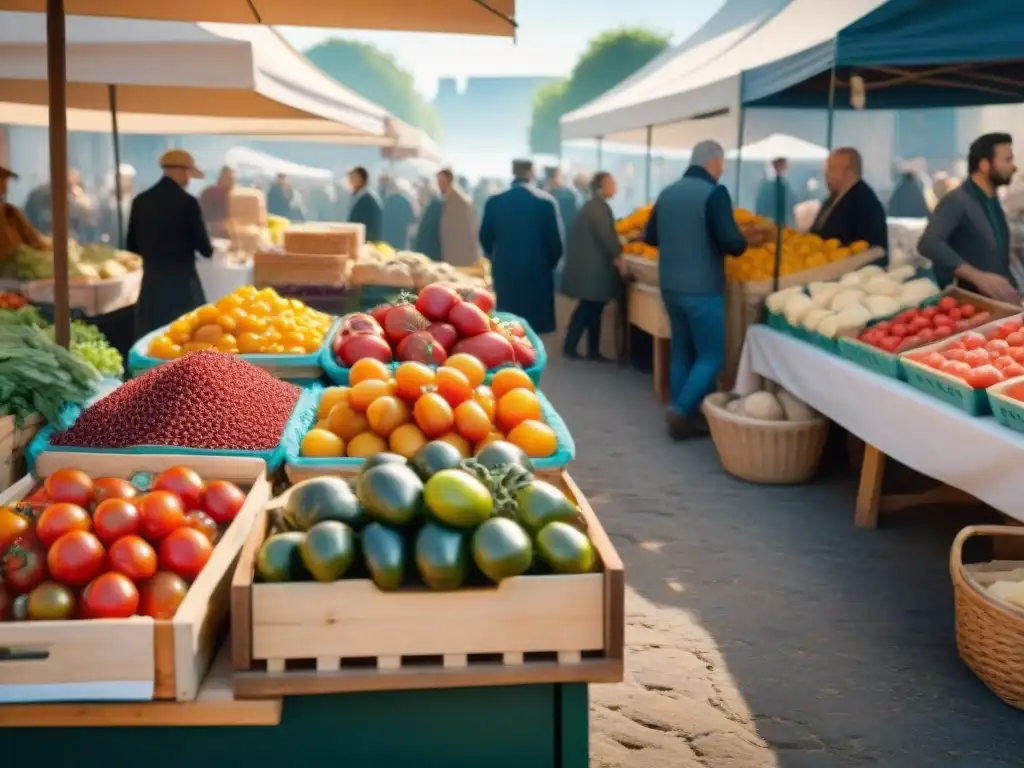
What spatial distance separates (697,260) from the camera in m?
7.12

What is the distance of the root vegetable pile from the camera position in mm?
3070

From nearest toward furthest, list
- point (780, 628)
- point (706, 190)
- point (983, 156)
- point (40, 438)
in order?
point (40, 438) < point (780, 628) < point (983, 156) < point (706, 190)

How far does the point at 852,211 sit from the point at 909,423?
3.22m

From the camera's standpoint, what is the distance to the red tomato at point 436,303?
441 cm

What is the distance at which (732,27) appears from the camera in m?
11.5

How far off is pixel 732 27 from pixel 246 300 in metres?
8.02

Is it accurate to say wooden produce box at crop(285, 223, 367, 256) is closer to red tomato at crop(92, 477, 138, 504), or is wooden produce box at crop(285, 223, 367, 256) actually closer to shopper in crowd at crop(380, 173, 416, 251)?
red tomato at crop(92, 477, 138, 504)

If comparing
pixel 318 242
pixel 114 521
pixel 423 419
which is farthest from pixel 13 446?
pixel 318 242

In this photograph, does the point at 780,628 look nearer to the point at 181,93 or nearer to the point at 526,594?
the point at 526,594

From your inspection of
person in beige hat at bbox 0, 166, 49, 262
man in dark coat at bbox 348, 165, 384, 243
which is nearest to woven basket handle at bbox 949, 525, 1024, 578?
person in beige hat at bbox 0, 166, 49, 262

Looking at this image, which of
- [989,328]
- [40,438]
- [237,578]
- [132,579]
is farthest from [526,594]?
[989,328]

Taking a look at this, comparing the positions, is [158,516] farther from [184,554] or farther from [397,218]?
[397,218]

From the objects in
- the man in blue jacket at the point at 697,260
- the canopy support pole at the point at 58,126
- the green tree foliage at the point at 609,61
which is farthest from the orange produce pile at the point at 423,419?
the green tree foliage at the point at 609,61

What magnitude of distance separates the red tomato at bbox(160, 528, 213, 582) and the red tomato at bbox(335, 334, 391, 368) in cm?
173
